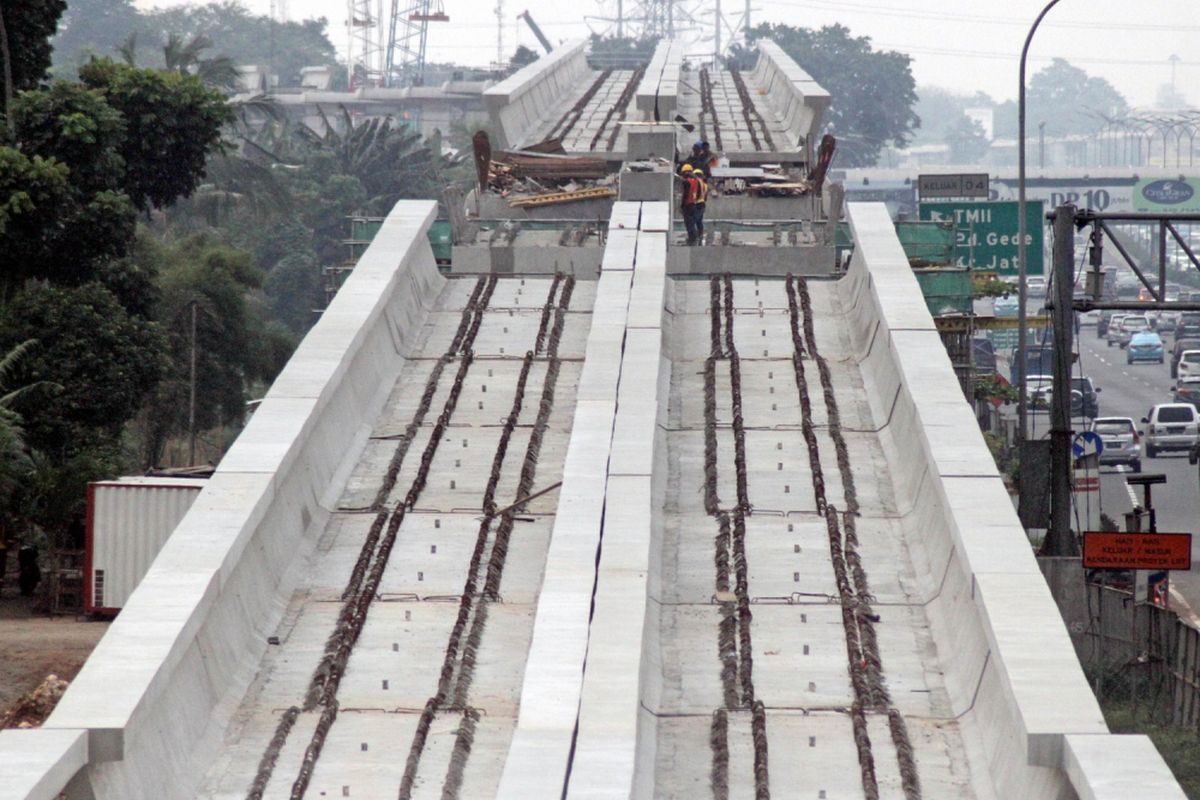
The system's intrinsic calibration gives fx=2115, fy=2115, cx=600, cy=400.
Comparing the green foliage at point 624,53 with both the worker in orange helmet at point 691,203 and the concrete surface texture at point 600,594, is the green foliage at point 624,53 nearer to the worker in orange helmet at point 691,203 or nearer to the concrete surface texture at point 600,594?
the worker in orange helmet at point 691,203

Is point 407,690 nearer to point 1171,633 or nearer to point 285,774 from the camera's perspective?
point 285,774

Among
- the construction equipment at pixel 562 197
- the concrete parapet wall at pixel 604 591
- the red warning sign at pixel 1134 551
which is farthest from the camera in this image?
the construction equipment at pixel 562 197

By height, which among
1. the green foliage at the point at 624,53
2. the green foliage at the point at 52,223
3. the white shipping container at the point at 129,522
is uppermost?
the green foliage at the point at 624,53

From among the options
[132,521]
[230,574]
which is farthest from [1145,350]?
[230,574]

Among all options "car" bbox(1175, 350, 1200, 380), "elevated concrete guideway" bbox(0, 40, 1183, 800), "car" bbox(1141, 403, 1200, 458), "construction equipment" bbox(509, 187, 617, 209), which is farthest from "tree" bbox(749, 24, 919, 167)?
"elevated concrete guideway" bbox(0, 40, 1183, 800)

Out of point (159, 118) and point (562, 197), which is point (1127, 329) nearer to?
point (562, 197)

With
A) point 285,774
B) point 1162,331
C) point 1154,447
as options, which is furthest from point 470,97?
point 285,774

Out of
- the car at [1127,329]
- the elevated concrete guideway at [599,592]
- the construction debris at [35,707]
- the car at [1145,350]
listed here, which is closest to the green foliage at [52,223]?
the elevated concrete guideway at [599,592]
